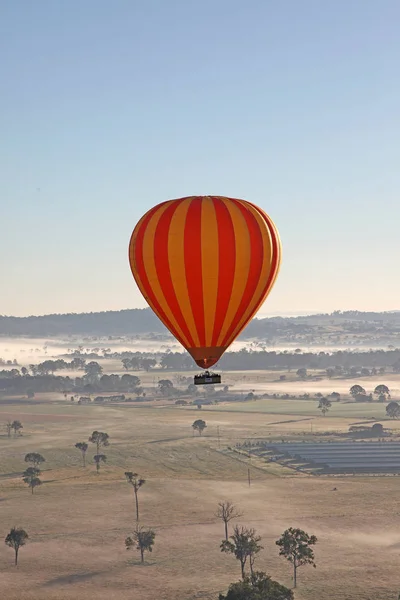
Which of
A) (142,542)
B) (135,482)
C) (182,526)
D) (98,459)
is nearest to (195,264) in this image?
(142,542)

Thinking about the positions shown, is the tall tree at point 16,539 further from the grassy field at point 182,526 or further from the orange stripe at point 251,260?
the orange stripe at point 251,260

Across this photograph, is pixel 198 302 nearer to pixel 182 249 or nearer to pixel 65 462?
pixel 182 249

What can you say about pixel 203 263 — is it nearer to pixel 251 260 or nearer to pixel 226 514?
pixel 251 260

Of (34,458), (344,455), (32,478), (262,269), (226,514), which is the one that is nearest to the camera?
(262,269)

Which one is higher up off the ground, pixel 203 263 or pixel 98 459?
pixel 203 263

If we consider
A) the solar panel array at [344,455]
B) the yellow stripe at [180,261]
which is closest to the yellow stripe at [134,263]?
the yellow stripe at [180,261]

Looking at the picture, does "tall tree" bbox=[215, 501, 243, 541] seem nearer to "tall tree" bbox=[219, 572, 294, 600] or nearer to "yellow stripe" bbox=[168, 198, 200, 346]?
"tall tree" bbox=[219, 572, 294, 600]
